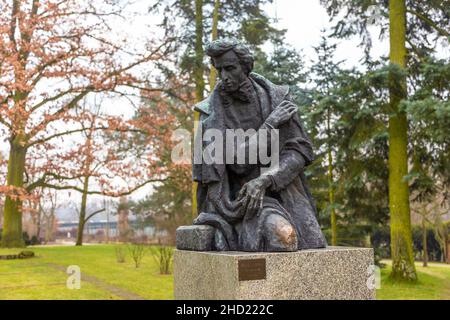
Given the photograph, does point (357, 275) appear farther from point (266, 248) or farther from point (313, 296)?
point (266, 248)

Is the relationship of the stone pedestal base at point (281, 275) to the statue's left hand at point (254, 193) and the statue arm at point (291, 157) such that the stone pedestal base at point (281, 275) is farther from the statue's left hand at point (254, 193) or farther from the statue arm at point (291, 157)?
the statue arm at point (291, 157)

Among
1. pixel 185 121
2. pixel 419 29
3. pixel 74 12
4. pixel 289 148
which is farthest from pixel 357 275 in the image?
pixel 74 12

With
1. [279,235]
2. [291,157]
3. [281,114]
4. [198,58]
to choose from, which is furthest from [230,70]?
[198,58]

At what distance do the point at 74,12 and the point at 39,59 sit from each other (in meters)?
2.26

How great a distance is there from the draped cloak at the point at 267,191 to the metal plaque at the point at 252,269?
289 mm

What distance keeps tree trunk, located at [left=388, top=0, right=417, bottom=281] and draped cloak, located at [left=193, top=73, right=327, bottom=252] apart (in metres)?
7.02

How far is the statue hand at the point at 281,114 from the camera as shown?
3.95 metres

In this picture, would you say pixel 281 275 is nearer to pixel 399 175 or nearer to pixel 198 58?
pixel 399 175

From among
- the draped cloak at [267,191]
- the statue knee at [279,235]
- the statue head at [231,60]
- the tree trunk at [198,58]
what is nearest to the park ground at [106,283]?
the tree trunk at [198,58]

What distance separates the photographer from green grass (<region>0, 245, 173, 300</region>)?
31.3ft

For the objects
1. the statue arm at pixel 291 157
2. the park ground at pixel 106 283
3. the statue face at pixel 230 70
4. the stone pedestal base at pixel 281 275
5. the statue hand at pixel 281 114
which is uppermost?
the statue face at pixel 230 70

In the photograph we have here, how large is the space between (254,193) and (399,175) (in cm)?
816

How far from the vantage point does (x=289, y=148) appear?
13.3ft

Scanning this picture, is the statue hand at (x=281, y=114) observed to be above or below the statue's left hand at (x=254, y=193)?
above
